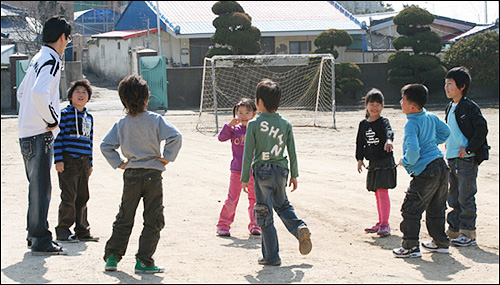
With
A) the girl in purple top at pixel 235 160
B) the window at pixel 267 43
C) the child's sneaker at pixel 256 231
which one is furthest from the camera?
the window at pixel 267 43

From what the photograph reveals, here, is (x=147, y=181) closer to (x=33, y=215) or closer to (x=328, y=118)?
(x=33, y=215)

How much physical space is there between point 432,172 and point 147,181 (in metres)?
2.60

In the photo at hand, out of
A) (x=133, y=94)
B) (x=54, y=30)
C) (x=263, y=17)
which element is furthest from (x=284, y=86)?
(x=133, y=94)

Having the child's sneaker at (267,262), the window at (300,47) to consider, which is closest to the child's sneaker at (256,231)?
the child's sneaker at (267,262)

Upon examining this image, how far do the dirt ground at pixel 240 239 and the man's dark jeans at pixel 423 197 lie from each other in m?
0.25

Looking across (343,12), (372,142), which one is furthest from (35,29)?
(372,142)

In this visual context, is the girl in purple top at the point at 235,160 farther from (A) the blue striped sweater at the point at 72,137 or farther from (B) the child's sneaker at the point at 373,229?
(A) the blue striped sweater at the point at 72,137

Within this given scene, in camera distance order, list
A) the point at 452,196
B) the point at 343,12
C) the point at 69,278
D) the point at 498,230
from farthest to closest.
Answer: the point at 343,12 → the point at 498,230 → the point at 452,196 → the point at 69,278

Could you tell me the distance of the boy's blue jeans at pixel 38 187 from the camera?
5379mm

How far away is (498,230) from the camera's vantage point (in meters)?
7.16

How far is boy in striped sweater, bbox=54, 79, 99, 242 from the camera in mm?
5945

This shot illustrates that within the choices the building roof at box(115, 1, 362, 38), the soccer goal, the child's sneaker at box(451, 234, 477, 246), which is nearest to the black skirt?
the child's sneaker at box(451, 234, 477, 246)

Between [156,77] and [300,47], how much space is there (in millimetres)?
11078

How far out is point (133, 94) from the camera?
494 centimetres
